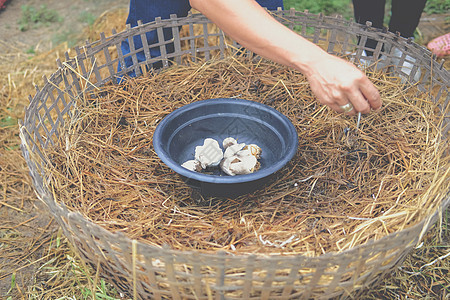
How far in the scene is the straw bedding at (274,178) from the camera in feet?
4.55

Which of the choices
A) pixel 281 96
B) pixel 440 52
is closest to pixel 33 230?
pixel 281 96

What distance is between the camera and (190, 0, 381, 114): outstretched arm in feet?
4.09

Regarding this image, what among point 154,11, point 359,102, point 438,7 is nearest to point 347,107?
point 359,102

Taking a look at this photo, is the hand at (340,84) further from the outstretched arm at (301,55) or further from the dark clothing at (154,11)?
the dark clothing at (154,11)

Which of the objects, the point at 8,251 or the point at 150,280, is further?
the point at 8,251

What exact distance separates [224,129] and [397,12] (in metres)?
1.25

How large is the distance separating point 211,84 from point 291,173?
26.1 inches

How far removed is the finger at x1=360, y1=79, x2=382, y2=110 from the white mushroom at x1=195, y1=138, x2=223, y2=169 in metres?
0.60

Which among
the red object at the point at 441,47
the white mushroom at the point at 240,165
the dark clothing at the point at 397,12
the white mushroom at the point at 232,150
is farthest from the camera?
the red object at the point at 441,47

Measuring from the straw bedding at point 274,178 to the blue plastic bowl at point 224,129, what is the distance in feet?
0.32

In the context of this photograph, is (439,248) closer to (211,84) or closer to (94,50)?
(211,84)

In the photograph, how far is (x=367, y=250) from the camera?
1.11 metres

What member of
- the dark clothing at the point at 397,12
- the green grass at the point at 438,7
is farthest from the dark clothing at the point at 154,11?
the green grass at the point at 438,7

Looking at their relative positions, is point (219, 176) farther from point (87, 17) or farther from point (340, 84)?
point (87, 17)
